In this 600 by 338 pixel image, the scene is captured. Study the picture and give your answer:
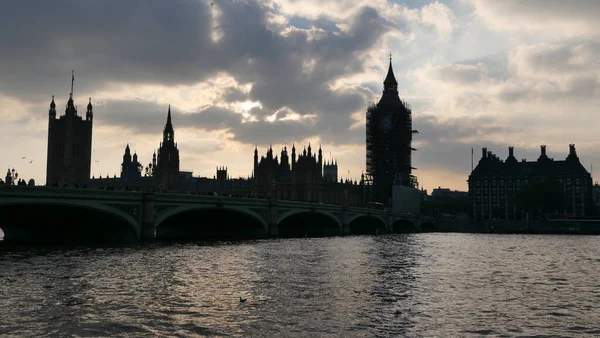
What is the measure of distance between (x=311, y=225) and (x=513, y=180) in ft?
303

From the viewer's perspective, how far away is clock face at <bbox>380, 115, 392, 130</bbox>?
164 meters

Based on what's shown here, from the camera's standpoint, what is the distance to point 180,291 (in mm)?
24984

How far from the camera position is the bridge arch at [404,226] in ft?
431

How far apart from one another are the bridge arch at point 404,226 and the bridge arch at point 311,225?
34.1m

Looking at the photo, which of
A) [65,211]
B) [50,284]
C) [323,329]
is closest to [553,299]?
[323,329]

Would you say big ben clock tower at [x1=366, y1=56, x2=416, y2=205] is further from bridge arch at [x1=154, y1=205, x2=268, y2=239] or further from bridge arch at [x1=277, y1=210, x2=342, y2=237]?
bridge arch at [x1=154, y1=205, x2=268, y2=239]

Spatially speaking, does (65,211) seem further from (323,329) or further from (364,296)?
(323,329)

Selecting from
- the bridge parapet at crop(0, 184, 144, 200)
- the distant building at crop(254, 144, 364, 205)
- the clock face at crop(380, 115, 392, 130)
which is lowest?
the bridge parapet at crop(0, 184, 144, 200)

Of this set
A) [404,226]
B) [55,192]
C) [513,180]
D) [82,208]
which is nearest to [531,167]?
[513,180]

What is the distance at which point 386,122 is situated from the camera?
165250mm

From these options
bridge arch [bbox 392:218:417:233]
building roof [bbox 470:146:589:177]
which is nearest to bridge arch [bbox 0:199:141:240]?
bridge arch [bbox 392:218:417:233]

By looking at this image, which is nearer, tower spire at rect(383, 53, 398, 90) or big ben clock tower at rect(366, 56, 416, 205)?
big ben clock tower at rect(366, 56, 416, 205)

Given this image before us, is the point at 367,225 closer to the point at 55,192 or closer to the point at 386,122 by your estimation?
the point at 386,122

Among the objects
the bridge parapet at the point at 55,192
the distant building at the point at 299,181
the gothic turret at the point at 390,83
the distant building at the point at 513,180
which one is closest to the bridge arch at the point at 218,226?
the bridge parapet at the point at 55,192
